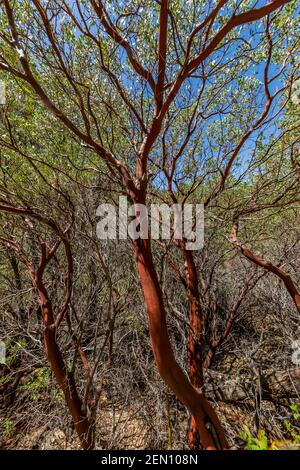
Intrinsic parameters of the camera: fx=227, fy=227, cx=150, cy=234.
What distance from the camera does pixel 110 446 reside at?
102 inches

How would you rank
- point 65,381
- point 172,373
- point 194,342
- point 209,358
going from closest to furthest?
point 172,373, point 65,381, point 194,342, point 209,358

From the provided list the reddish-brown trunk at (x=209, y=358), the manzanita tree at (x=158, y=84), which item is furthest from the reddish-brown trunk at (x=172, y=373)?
the reddish-brown trunk at (x=209, y=358)

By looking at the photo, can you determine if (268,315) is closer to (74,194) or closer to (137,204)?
(137,204)

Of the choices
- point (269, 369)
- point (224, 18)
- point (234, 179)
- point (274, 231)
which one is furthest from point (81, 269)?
point (274, 231)

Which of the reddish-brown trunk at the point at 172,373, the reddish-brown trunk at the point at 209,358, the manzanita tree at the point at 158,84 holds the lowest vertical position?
the reddish-brown trunk at the point at 209,358

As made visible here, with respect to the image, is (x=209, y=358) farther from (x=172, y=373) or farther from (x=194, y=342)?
(x=172, y=373)

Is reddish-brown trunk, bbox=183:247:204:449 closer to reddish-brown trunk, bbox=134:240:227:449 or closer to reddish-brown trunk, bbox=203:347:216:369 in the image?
reddish-brown trunk, bbox=203:347:216:369

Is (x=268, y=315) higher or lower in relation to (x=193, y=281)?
lower

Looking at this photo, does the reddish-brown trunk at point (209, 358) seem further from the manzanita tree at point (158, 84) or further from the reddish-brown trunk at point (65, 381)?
the reddish-brown trunk at point (65, 381)

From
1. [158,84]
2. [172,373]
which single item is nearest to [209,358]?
[172,373]

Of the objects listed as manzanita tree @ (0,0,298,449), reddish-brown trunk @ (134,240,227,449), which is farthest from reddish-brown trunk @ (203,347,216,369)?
reddish-brown trunk @ (134,240,227,449)

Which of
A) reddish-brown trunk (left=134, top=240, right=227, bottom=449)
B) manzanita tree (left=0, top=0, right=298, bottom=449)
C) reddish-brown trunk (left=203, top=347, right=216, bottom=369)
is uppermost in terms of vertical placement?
manzanita tree (left=0, top=0, right=298, bottom=449)

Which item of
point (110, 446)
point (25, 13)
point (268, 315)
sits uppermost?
point (25, 13)

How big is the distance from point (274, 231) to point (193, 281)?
113 inches
